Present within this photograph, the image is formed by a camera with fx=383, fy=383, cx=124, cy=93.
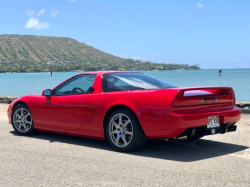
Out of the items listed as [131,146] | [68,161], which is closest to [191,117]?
[131,146]

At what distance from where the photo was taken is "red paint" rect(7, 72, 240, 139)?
559 centimetres

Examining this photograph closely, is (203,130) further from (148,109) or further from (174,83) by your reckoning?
(174,83)

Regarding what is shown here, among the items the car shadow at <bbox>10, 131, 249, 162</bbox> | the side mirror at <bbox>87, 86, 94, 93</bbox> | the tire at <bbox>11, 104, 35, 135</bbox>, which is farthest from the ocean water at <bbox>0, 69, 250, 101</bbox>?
the side mirror at <bbox>87, 86, 94, 93</bbox>

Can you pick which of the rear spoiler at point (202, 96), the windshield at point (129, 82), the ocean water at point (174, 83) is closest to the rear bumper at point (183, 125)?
the rear spoiler at point (202, 96)

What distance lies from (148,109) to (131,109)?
1.04 ft

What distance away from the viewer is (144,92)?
5922mm

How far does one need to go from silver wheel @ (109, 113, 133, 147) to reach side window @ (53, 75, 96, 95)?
0.88 meters

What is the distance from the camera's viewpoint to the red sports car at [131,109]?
5.64 metres

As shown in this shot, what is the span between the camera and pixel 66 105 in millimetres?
6984

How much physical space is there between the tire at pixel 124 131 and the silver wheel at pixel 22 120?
2251mm

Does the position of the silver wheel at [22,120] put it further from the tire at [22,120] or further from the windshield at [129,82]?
the windshield at [129,82]

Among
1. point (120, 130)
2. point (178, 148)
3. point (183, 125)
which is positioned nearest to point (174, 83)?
point (178, 148)

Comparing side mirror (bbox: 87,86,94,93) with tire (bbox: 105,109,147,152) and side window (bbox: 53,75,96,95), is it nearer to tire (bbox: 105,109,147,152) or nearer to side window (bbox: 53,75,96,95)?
side window (bbox: 53,75,96,95)

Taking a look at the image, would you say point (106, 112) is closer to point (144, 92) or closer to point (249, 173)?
point (144, 92)
